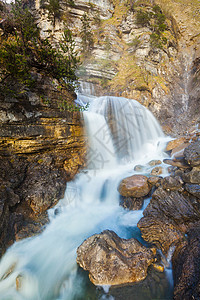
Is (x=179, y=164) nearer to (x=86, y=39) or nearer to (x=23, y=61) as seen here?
(x=23, y=61)

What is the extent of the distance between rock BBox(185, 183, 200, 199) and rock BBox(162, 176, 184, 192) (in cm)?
22

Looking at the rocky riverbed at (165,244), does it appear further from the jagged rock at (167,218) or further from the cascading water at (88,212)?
the cascading water at (88,212)

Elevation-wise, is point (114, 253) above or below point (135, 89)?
below

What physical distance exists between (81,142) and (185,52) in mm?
26361

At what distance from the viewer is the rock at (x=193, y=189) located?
16.1 ft

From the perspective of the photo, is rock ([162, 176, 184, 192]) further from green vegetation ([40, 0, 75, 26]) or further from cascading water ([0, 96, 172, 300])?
green vegetation ([40, 0, 75, 26])

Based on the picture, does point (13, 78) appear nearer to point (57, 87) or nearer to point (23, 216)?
point (57, 87)

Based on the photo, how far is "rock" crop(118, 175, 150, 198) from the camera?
21.1 ft

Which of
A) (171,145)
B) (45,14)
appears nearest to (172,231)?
(171,145)

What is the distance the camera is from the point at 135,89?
1641cm

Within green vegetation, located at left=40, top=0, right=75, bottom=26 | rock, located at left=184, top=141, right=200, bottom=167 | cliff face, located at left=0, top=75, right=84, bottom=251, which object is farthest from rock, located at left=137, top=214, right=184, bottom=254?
green vegetation, located at left=40, top=0, right=75, bottom=26

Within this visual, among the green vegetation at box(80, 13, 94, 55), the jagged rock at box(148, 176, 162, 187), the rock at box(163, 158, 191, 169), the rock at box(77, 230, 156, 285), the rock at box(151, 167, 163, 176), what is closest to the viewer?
the rock at box(77, 230, 156, 285)

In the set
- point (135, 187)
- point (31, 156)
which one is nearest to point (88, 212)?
point (135, 187)

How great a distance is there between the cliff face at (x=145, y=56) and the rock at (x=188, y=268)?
13078 mm
